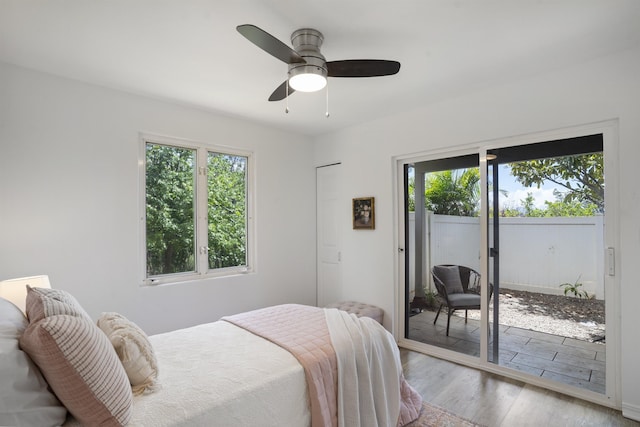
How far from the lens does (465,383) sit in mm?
2812

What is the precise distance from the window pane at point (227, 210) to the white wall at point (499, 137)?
1.23 meters

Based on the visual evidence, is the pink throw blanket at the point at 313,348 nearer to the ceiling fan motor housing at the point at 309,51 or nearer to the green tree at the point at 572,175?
the ceiling fan motor housing at the point at 309,51

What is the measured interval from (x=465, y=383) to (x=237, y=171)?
3.14 meters

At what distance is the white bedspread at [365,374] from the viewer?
6.13 feet

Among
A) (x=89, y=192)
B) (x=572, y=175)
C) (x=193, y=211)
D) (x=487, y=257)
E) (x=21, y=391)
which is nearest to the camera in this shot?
(x=21, y=391)

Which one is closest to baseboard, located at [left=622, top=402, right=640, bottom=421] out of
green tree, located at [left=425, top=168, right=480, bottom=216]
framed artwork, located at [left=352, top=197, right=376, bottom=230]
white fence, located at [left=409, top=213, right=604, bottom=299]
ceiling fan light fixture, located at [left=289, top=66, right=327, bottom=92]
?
white fence, located at [left=409, top=213, right=604, bottom=299]

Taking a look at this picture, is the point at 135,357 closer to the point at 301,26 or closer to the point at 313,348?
the point at 313,348

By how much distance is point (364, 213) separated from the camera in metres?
3.99

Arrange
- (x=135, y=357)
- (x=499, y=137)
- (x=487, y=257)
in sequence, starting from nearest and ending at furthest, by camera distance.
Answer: (x=135, y=357), (x=499, y=137), (x=487, y=257)

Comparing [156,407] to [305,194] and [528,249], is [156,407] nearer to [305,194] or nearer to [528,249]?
[528,249]

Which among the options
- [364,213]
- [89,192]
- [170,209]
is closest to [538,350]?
[364,213]

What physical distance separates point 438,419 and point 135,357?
198cm

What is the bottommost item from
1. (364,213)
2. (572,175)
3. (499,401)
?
(499,401)

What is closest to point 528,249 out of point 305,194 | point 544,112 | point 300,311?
point 544,112
